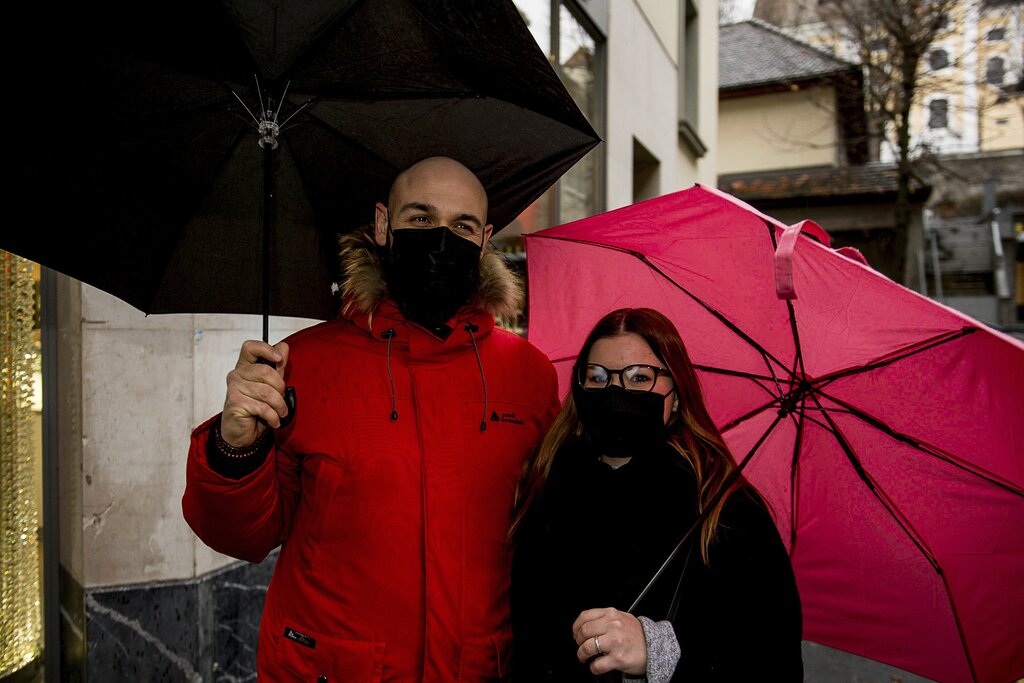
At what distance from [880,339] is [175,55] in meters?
1.94

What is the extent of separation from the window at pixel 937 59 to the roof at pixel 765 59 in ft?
11.6

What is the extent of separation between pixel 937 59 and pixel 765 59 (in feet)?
32.1

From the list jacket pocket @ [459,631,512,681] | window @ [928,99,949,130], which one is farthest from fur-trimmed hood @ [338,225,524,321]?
window @ [928,99,949,130]

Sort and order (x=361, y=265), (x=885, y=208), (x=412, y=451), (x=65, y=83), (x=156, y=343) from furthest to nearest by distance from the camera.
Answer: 1. (x=885, y=208)
2. (x=156, y=343)
3. (x=361, y=265)
4. (x=412, y=451)
5. (x=65, y=83)

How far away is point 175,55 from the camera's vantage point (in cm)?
183

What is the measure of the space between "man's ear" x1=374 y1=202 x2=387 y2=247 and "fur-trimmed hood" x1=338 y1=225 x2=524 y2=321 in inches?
0.7

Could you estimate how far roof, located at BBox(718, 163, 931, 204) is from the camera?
2078 cm

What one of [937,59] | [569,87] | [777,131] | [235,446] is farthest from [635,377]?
[777,131]

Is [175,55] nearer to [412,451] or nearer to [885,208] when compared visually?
[412,451]

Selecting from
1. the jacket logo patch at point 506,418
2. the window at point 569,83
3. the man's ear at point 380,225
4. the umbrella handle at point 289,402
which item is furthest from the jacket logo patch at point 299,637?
the window at point 569,83

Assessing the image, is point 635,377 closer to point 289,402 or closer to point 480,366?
point 480,366

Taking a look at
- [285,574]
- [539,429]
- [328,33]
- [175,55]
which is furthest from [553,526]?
[175,55]

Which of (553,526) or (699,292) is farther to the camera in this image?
(699,292)

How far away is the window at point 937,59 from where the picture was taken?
16141mm
